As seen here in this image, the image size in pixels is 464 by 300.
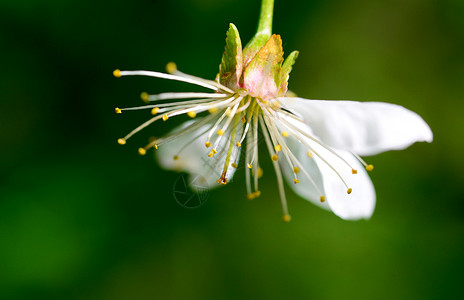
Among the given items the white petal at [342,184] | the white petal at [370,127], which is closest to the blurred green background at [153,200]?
the white petal at [342,184]

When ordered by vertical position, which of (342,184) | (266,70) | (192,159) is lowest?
(342,184)

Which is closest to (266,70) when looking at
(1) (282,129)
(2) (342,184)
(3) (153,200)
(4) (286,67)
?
(4) (286,67)

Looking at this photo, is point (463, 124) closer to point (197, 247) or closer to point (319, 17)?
point (319, 17)

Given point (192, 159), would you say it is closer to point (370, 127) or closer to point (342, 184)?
point (342, 184)

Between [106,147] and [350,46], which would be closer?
[106,147]

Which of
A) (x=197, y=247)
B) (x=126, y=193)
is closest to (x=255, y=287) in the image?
(x=197, y=247)

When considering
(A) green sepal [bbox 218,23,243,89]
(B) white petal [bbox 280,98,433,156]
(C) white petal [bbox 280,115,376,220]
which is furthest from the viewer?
(C) white petal [bbox 280,115,376,220]

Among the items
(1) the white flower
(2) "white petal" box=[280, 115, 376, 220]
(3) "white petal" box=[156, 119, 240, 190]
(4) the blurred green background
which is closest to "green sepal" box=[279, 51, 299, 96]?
(1) the white flower

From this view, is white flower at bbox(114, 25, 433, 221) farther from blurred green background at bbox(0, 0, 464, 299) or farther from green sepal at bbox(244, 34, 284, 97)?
blurred green background at bbox(0, 0, 464, 299)
